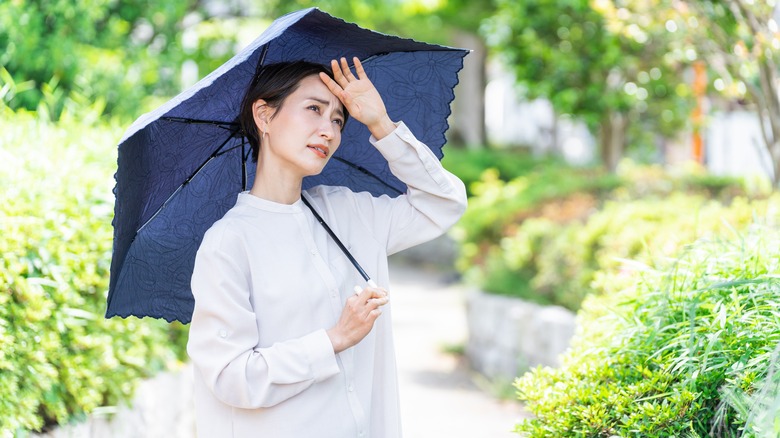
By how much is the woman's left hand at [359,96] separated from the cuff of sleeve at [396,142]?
0.02 meters

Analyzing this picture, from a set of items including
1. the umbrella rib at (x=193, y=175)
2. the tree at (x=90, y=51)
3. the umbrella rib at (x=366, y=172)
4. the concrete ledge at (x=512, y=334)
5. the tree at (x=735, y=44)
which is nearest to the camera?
the umbrella rib at (x=193, y=175)

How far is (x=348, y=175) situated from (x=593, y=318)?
3.92 feet

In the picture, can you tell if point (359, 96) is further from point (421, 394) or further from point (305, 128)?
point (421, 394)

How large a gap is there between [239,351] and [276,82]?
75 cm

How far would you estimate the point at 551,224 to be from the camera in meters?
8.54

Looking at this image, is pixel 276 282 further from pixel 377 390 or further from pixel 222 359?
pixel 377 390

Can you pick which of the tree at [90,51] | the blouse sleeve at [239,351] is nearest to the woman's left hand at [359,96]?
the blouse sleeve at [239,351]

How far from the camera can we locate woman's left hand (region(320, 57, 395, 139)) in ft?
8.61

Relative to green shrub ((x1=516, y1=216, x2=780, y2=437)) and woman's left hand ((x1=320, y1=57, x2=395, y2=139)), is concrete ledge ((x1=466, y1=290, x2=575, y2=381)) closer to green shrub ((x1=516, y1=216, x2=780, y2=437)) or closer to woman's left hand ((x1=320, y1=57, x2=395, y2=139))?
green shrub ((x1=516, y1=216, x2=780, y2=437))

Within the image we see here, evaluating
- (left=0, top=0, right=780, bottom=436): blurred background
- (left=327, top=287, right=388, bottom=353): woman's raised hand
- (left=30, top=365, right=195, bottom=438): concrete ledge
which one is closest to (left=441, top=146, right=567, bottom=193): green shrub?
(left=0, top=0, right=780, bottom=436): blurred background

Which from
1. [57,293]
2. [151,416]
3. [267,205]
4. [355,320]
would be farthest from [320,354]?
[151,416]

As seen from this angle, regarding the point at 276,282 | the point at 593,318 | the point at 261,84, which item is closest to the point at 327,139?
the point at 261,84

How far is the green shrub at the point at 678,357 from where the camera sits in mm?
2639

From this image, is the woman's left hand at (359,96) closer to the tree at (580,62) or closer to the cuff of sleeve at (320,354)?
the cuff of sleeve at (320,354)
